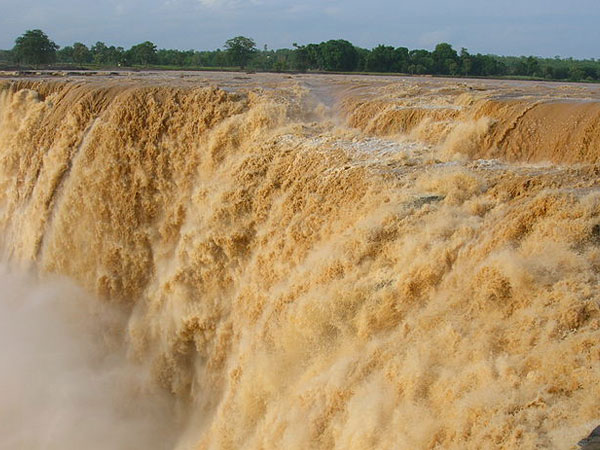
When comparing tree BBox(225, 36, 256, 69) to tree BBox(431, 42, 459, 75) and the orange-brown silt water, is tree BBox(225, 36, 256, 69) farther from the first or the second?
the orange-brown silt water

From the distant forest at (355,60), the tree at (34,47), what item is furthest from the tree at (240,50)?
the tree at (34,47)

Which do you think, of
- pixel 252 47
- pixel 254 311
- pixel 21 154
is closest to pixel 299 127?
pixel 254 311

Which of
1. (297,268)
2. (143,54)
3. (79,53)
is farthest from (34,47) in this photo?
(297,268)

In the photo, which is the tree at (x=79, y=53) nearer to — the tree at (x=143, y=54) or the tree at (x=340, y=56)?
the tree at (x=143, y=54)

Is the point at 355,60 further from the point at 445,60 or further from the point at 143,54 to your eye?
the point at 143,54

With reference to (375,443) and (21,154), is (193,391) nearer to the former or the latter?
(375,443)

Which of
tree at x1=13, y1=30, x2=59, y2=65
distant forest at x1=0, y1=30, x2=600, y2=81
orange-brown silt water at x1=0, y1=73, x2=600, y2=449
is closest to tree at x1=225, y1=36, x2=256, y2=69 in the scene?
distant forest at x1=0, y1=30, x2=600, y2=81
